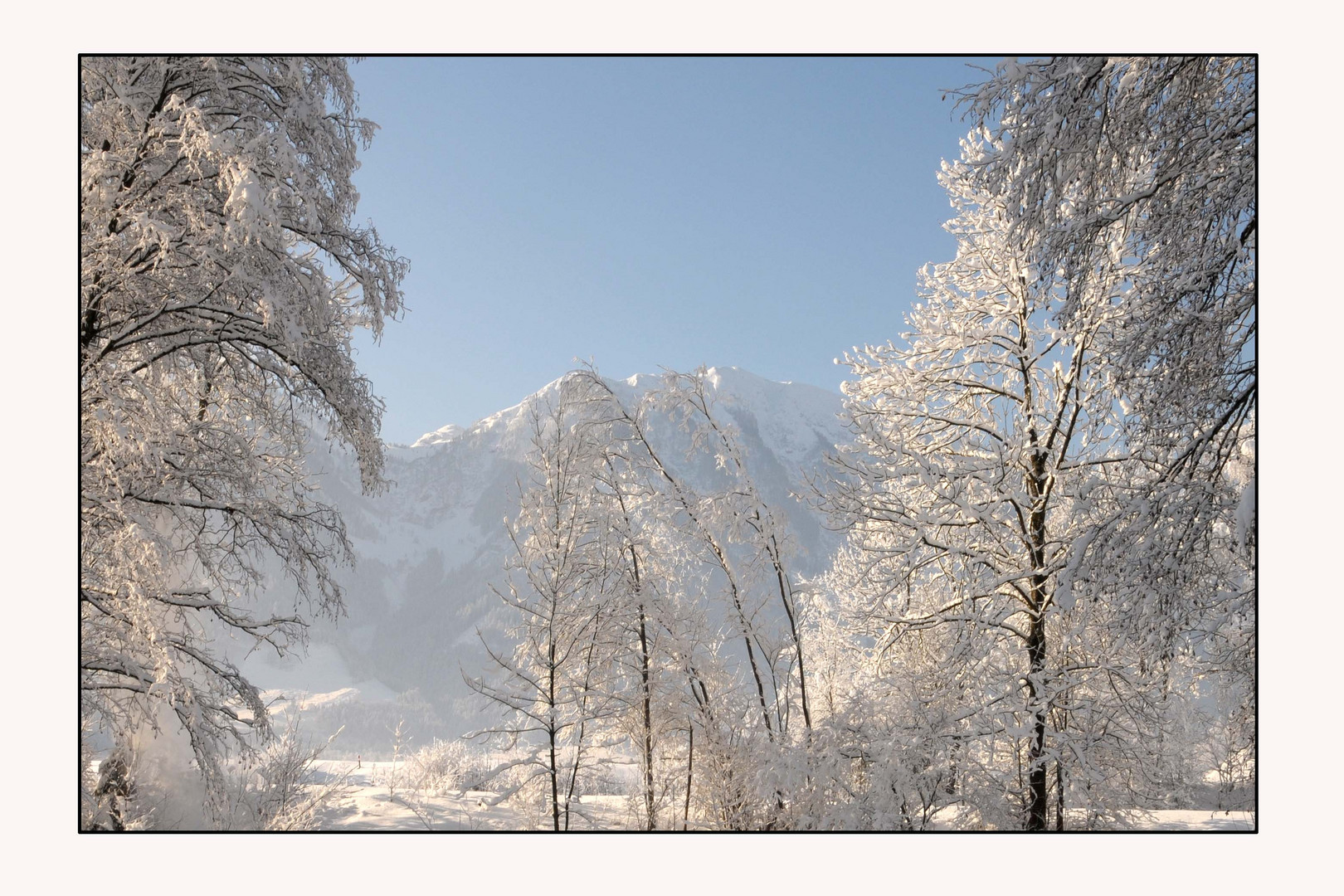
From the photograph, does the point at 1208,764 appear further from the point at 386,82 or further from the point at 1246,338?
the point at 386,82

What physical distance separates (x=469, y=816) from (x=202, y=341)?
3975 millimetres

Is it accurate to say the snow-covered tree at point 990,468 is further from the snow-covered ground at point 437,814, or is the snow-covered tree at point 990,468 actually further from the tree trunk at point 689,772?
the snow-covered ground at point 437,814

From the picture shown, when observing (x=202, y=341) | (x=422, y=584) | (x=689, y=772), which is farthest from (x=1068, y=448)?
(x=422, y=584)

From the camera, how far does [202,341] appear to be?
4129mm

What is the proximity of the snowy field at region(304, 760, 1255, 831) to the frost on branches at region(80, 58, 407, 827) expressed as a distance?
4.10 ft

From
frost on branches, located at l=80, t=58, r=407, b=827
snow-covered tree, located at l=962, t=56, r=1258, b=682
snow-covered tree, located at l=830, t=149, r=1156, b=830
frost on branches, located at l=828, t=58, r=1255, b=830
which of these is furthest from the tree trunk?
snow-covered tree, located at l=962, t=56, r=1258, b=682

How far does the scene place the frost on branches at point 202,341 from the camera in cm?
372

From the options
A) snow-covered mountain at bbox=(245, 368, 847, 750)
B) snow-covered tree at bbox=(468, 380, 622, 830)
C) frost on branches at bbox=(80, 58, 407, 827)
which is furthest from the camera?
snow-covered mountain at bbox=(245, 368, 847, 750)

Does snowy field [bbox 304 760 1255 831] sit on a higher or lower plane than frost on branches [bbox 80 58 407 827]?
lower

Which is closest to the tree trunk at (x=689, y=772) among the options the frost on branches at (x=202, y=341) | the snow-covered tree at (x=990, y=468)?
the snow-covered tree at (x=990, y=468)

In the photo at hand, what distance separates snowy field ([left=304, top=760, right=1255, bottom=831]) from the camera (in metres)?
4.96

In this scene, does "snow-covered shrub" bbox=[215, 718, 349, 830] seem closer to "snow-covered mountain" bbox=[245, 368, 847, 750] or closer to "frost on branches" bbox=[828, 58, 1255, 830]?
"frost on branches" bbox=[828, 58, 1255, 830]

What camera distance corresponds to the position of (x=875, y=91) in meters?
4.79

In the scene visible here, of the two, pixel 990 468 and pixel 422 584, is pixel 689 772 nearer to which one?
pixel 990 468
